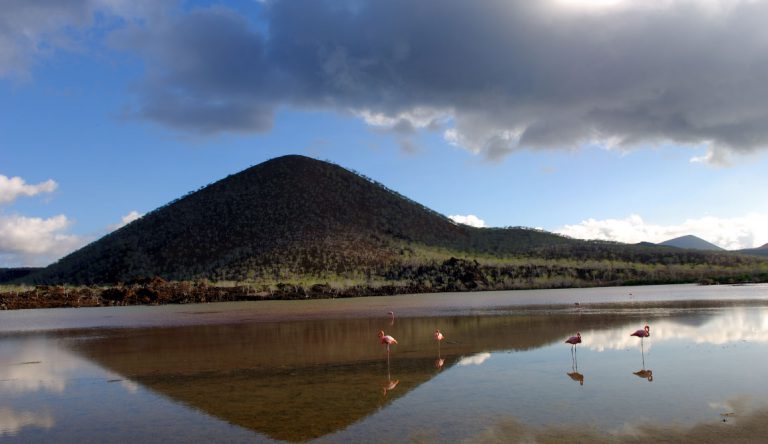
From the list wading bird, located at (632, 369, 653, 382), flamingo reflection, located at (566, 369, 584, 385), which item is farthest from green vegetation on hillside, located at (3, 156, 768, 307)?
wading bird, located at (632, 369, 653, 382)

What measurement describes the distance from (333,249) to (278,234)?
9210 millimetres

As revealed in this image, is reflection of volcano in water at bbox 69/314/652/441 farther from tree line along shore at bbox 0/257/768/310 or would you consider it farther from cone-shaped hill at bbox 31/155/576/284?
cone-shaped hill at bbox 31/155/576/284

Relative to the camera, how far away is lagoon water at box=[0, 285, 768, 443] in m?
8.47

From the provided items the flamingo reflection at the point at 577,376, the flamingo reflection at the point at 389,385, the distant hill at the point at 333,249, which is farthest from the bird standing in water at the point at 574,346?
the distant hill at the point at 333,249

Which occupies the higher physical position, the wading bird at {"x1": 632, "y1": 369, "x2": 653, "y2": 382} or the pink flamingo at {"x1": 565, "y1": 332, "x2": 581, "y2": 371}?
the pink flamingo at {"x1": 565, "y1": 332, "x2": 581, "y2": 371}

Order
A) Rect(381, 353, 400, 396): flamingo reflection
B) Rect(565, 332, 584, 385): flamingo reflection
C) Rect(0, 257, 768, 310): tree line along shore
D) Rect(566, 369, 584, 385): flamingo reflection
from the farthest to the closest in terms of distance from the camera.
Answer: Rect(0, 257, 768, 310): tree line along shore, Rect(565, 332, 584, 385): flamingo reflection, Rect(566, 369, 584, 385): flamingo reflection, Rect(381, 353, 400, 396): flamingo reflection

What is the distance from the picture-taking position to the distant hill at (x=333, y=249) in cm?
5806

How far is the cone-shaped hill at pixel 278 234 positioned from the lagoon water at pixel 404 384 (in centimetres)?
4345

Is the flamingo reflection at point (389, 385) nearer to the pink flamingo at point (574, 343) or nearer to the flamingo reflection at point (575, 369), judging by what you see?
the flamingo reflection at point (575, 369)

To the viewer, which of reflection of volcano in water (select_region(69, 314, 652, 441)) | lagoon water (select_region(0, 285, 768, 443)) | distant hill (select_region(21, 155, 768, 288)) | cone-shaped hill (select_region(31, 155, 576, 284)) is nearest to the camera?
lagoon water (select_region(0, 285, 768, 443))

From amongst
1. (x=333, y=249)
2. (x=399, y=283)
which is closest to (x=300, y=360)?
(x=399, y=283)

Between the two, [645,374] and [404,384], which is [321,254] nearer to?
[404,384]

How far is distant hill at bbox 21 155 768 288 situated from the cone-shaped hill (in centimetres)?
21

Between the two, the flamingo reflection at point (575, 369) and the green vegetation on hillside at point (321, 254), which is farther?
the green vegetation on hillside at point (321, 254)
